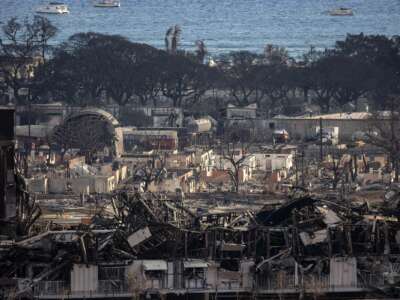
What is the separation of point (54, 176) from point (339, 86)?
55.1 ft

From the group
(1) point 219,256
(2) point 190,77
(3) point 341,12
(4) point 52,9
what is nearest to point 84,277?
(1) point 219,256

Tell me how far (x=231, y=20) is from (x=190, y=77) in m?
48.7

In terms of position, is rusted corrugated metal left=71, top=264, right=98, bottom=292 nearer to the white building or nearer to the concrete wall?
the concrete wall

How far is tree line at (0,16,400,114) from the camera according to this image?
4234 cm

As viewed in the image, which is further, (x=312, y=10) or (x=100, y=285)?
(x=312, y=10)

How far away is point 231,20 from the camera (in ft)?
303

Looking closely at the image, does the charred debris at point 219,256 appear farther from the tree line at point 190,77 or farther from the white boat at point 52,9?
the white boat at point 52,9

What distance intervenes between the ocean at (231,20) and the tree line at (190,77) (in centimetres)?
1644

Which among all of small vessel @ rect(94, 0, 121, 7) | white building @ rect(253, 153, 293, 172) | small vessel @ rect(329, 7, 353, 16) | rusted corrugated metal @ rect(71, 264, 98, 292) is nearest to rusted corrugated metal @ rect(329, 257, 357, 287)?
rusted corrugated metal @ rect(71, 264, 98, 292)

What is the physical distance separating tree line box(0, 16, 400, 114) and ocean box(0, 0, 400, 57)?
16441mm

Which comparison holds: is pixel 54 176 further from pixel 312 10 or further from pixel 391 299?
pixel 312 10

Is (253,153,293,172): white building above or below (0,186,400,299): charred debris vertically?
below

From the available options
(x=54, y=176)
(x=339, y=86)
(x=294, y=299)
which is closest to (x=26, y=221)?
(x=294, y=299)

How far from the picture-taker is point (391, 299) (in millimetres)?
15531
